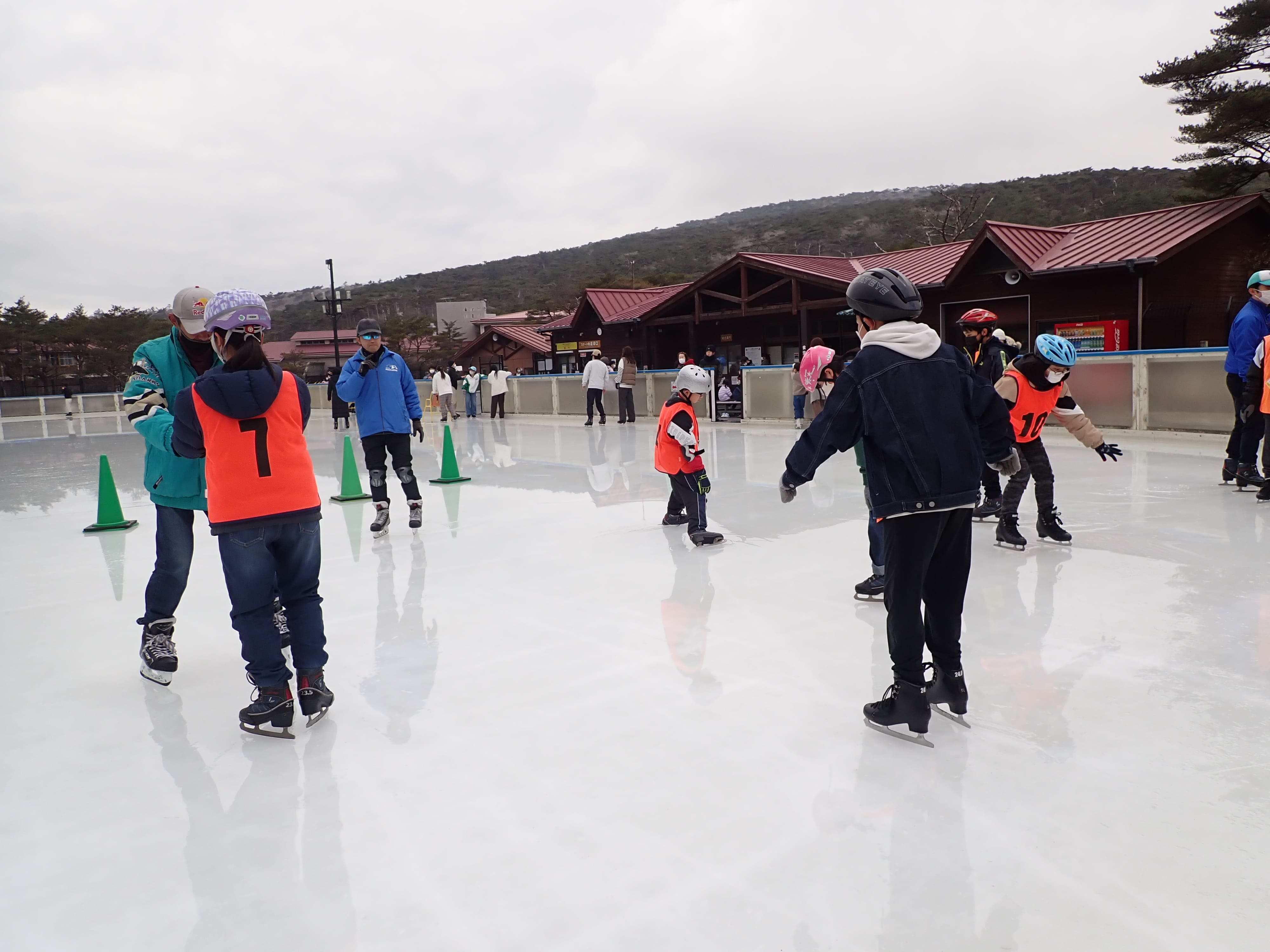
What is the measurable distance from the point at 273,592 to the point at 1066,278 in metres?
17.3

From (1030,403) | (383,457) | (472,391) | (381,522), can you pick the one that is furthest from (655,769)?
(472,391)

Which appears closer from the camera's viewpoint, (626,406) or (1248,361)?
(1248,361)

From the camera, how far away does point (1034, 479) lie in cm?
561

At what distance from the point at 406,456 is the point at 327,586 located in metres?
1.90

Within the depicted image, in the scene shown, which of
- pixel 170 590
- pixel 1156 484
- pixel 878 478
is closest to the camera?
pixel 878 478

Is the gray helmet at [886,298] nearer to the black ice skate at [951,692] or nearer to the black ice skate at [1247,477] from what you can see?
the black ice skate at [951,692]

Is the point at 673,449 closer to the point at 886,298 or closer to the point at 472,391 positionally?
the point at 886,298

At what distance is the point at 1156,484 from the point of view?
7.67 metres

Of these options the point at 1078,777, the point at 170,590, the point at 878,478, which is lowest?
the point at 1078,777

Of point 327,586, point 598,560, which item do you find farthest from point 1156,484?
point 327,586

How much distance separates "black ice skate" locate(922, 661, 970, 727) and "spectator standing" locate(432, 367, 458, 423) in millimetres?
19478

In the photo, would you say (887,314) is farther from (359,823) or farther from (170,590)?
(170,590)

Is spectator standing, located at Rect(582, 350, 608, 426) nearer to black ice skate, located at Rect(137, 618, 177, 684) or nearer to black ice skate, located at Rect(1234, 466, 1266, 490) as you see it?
black ice skate, located at Rect(1234, 466, 1266, 490)

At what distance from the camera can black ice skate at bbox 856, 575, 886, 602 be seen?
4.46 meters
